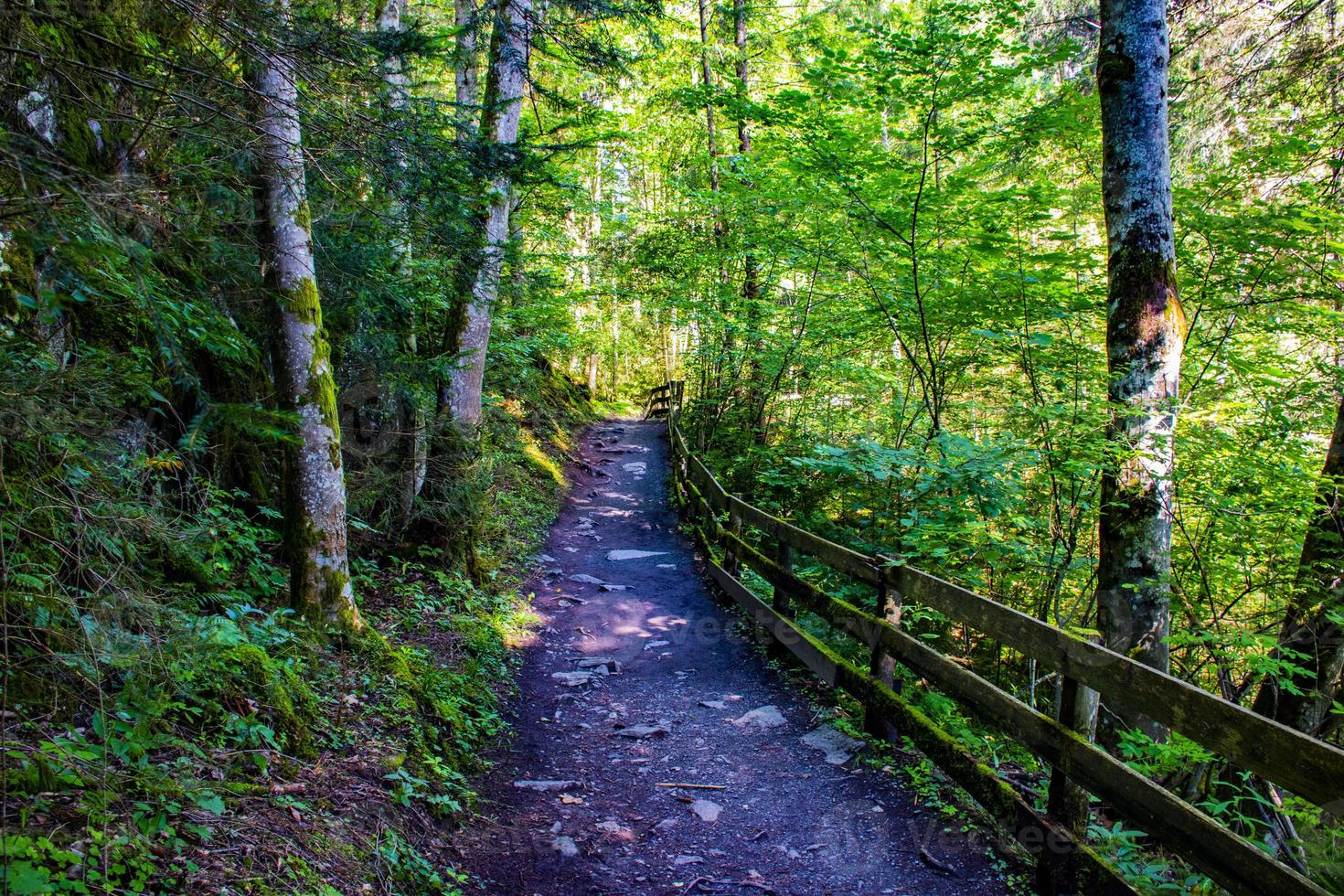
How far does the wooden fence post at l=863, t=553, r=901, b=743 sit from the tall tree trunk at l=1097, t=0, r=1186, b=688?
1465 mm

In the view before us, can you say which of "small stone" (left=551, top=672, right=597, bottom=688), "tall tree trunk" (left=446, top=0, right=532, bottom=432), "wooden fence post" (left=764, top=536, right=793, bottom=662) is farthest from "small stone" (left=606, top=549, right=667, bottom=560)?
"wooden fence post" (left=764, top=536, right=793, bottom=662)

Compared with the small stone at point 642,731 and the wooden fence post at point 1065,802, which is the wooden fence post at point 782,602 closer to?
the small stone at point 642,731

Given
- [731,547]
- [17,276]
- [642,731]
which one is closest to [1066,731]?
[642,731]

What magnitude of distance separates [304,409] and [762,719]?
4.50 metres

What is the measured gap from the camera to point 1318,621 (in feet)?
16.0

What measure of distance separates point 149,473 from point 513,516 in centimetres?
740

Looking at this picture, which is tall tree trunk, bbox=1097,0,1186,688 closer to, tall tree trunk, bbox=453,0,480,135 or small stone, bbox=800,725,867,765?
small stone, bbox=800,725,867,765

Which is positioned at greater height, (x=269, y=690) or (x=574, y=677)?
(x=269, y=690)

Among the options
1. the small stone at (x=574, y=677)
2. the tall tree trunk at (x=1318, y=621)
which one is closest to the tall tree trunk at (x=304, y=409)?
the small stone at (x=574, y=677)

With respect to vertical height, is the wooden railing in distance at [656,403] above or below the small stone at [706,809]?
above

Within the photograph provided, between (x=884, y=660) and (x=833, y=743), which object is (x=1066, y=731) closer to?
(x=884, y=660)

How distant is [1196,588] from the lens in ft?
21.4

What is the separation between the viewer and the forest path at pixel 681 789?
148 inches

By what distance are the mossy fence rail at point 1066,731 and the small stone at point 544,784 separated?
7.54 ft
